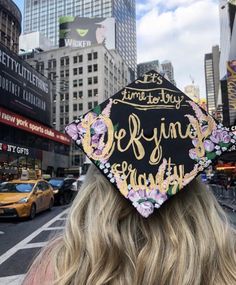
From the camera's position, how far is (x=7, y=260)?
8289 millimetres

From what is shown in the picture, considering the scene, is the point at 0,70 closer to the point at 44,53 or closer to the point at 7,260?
the point at 7,260

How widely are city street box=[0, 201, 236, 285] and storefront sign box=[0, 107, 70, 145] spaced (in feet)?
98.9

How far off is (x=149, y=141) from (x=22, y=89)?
52.4 meters

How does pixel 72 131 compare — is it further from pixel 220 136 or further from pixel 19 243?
pixel 19 243

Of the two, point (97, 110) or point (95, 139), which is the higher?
point (97, 110)

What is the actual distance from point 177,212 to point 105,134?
0.38 meters

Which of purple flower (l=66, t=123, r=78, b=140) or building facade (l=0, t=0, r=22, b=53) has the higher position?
building facade (l=0, t=0, r=22, b=53)

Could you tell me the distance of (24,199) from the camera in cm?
1555

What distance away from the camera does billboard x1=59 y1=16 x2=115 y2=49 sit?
413ft

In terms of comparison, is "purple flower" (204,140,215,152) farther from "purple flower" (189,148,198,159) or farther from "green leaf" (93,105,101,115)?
"green leaf" (93,105,101,115)

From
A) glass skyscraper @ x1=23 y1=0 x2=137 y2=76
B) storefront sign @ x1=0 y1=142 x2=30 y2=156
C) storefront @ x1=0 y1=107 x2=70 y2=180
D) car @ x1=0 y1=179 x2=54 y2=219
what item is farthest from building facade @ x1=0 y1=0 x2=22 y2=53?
car @ x1=0 y1=179 x2=54 y2=219

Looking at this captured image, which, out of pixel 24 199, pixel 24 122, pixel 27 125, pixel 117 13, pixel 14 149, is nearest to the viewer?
pixel 24 199

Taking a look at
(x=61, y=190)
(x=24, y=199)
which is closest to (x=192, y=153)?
(x=24, y=199)

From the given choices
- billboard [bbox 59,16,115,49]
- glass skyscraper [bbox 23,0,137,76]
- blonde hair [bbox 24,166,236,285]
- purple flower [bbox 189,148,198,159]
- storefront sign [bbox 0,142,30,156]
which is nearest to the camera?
blonde hair [bbox 24,166,236,285]
